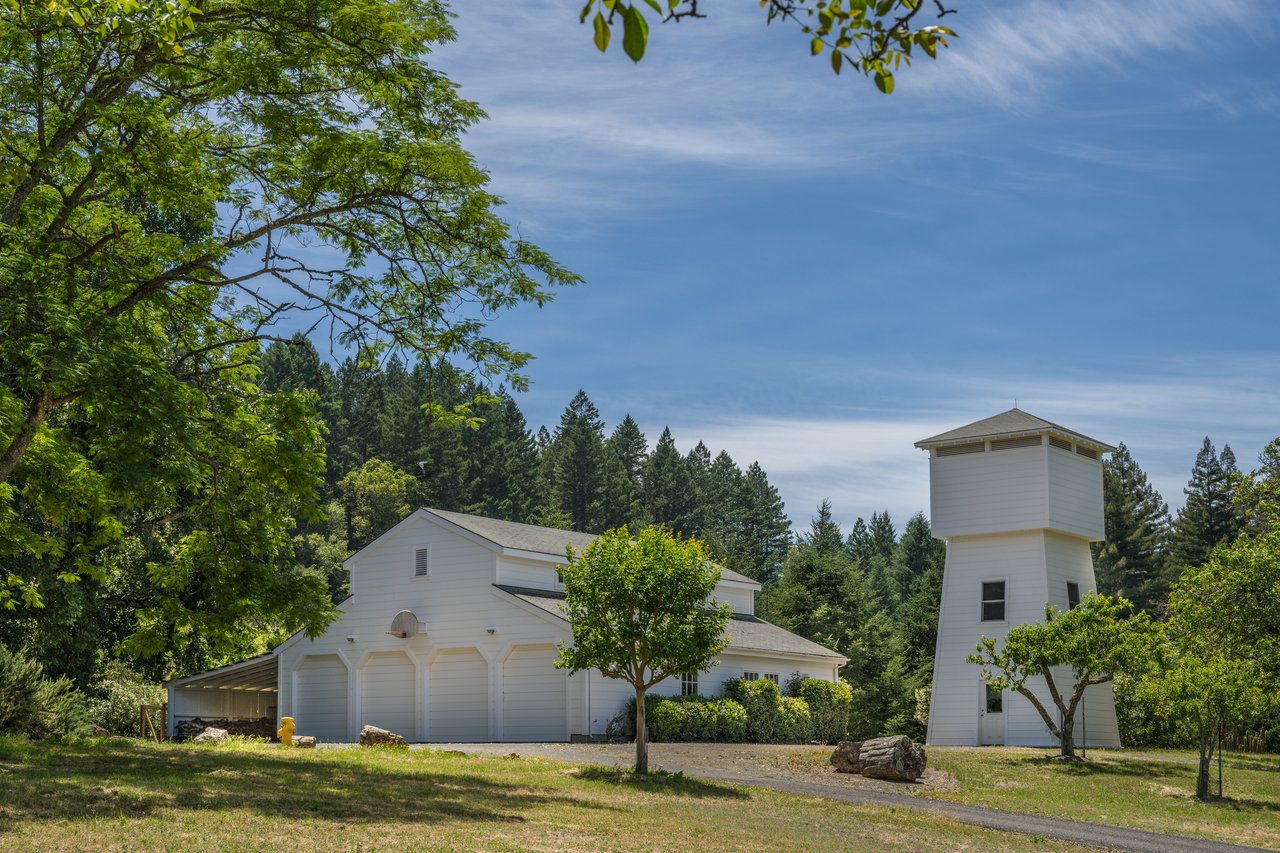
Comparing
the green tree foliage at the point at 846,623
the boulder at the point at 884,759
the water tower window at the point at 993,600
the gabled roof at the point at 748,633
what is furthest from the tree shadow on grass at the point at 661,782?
the green tree foliage at the point at 846,623

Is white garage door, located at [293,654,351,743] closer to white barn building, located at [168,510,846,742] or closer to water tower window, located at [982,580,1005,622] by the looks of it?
white barn building, located at [168,510,846,742]

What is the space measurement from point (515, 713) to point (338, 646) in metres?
7.00

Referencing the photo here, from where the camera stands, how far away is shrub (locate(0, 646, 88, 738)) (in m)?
22.2

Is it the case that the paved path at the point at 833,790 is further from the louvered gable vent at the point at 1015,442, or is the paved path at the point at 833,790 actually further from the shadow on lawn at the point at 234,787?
the louvered gable vent at the point at 1015,442

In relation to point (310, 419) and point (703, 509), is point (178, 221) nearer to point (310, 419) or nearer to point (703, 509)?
point (310, 419)

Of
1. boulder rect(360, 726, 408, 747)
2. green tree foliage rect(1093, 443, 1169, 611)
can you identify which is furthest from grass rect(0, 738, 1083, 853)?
green tree foliage rect(1093, 443, 1169, 611)

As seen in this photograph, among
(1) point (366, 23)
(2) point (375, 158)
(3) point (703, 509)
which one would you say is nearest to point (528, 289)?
(2) point (375, 158)

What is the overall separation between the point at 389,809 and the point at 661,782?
7.53 m

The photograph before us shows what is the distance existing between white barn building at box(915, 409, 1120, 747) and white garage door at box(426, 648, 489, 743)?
13.7m

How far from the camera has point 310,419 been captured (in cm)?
1922

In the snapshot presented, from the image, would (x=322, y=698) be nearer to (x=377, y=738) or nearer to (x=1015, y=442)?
(x=377, y=738)

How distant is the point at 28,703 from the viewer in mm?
22391

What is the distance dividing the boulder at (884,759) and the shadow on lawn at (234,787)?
873 cm

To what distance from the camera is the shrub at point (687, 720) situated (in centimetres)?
3297
